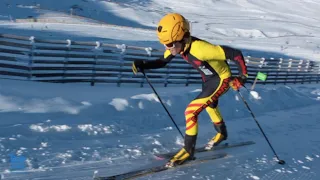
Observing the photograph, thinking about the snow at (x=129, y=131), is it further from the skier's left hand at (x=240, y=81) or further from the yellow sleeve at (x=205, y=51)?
the yellow sleeve at (x=205, y=51)

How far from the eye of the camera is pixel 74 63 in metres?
12.9

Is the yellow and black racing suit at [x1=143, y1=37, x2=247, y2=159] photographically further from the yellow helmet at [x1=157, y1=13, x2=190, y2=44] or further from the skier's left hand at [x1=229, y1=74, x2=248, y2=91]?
the yellow helmet at [x1=157, y1=13, x2=190, y2=44]

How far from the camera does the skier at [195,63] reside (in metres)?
5.65

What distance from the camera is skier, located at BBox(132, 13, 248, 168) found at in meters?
5.65

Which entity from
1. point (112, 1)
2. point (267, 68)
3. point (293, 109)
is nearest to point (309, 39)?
point (112, 1)

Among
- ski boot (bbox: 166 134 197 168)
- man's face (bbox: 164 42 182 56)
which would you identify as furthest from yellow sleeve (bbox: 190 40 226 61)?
ski boot (bbox: 166 134 197 168)

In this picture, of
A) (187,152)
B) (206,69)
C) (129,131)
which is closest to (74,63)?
(129,131)

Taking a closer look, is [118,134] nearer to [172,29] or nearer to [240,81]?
[240,81]

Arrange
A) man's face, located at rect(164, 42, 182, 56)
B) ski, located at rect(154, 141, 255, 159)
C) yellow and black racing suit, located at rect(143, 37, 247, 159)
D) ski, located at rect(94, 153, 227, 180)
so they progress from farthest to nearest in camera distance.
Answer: ski, located at rect(154, 141, 255, 159) < yellow and black racing suit, located at rect(143, 37, 247, 159) < man's face, located at rect(164, 42, 182, 56) < ski, located at rect(94, 153, 227, 180)

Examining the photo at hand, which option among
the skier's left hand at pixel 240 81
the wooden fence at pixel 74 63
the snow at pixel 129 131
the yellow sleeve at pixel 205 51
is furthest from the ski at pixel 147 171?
the wooden fence at pixel 74 63

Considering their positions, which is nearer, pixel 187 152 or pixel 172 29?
pixel 172 29

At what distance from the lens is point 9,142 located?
6320 millimetres

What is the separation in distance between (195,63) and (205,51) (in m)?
0.31

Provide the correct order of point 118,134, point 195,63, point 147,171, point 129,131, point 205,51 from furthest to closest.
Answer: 1. point 129,131
2. point 118,134
3. point 195,63
4. point 205,51
5. point 147,171
